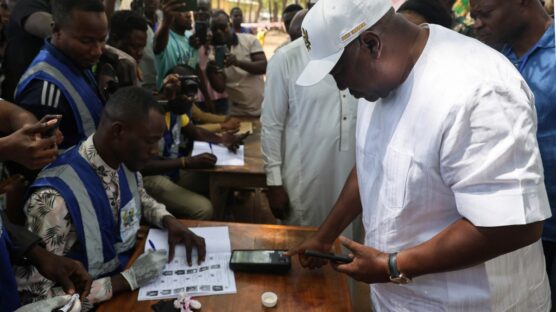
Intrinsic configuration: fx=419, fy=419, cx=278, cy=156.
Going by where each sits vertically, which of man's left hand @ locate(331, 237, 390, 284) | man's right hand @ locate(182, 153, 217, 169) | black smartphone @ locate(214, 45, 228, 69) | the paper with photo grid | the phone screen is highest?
man's left hand @ locate(331, 237, 390, 284)

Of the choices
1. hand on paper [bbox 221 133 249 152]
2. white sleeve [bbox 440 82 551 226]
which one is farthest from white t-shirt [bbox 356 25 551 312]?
hand on paper [bbox 221 133 249 152]

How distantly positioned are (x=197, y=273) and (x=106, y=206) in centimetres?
40

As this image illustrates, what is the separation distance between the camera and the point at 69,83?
5.78 feet

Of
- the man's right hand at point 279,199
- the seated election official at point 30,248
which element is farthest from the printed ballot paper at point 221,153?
the seated election official at point 30,248

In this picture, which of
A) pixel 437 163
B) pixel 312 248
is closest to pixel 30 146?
pixel 312 248

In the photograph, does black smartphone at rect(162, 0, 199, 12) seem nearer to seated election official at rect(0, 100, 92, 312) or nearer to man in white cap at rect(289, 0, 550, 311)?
seated election official at rect(0, 100, 92, 312)

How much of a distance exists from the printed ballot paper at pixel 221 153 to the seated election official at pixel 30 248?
1.39 metres

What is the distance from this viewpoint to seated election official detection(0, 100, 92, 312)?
109 cm

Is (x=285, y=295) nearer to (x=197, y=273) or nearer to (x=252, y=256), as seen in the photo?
(x=252, y=256)

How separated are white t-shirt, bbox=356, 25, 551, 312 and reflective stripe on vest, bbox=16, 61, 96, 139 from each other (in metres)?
1.21

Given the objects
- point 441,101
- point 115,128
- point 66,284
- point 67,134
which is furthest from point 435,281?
point 67,134

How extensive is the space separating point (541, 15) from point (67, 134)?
6.39 feet

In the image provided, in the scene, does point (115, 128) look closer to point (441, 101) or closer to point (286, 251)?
point (286, 251)

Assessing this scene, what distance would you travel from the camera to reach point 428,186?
0.95 m
